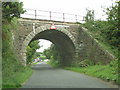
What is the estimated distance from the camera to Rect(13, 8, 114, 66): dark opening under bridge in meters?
16.7

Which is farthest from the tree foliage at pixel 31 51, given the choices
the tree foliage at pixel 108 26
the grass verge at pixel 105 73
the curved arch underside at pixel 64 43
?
the grass verge at pixel 105 73

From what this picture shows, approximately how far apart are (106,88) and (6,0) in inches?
258

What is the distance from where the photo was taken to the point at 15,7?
941 centimetres

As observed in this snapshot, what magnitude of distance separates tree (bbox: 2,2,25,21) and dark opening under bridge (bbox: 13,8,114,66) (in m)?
6.30

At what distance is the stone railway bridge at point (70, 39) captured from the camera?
1666 centimetres

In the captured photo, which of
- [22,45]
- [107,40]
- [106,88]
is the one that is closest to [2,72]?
[106,88]

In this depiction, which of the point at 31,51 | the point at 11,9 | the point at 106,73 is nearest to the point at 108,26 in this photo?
the point at 106,73

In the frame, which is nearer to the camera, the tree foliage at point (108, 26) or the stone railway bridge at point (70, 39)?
the tree foliage at point (108, 26)

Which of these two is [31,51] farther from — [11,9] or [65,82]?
[65,82]

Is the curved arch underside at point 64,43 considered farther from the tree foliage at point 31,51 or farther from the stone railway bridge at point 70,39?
the tree foliage at point 31,51

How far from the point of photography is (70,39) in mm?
19344

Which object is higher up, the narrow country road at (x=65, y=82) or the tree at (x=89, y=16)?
the tree at (x=89, y=16)

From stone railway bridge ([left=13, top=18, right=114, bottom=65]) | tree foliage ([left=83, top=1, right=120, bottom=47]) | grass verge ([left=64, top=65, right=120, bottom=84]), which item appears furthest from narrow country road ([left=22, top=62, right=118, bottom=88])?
stone railway bridge ([left=13, top=18, right=114, bottom=65])

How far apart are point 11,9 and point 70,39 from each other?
10.9m
